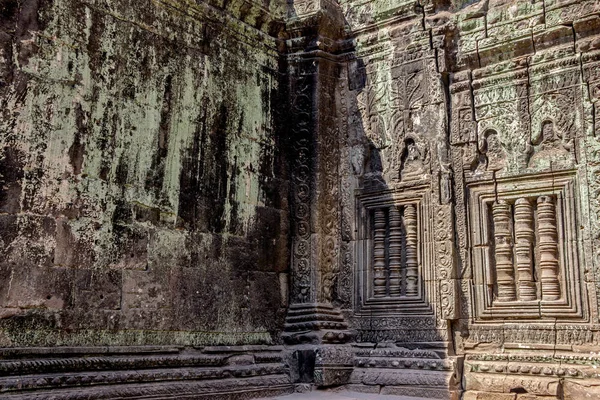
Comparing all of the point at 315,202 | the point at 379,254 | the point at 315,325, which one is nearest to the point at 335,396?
the point at 315,325

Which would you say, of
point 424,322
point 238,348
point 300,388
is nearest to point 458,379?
point 424,322

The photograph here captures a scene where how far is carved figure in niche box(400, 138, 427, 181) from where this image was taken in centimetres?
693

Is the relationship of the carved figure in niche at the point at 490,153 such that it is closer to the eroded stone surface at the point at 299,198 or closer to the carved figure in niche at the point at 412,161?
the eroded stone surface at the point at 299,198

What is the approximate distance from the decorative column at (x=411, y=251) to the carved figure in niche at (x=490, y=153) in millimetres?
820

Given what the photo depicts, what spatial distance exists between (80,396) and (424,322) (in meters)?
3.33

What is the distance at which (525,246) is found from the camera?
616 cm

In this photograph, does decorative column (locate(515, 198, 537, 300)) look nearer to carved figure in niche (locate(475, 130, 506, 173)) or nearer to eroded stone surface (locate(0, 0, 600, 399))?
eroded stone surface (locate(0, 0, 600, 399))

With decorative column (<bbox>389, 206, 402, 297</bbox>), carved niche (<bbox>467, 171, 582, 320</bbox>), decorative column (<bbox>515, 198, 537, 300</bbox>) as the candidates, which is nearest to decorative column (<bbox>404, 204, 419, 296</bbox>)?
decorative column (<bbox>389, 206, 402, 297</bbox>)

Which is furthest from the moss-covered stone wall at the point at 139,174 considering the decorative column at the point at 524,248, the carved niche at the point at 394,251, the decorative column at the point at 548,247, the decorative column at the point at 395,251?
the decorative column at the point at 548,247

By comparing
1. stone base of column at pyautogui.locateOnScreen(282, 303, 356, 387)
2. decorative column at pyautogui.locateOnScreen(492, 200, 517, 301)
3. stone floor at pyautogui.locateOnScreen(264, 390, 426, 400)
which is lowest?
stone floor at pyautogui.locateOnScreen(264, 390, 426, 400)

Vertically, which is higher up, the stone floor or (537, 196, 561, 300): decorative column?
(537, 196, 561, 300): decorative column

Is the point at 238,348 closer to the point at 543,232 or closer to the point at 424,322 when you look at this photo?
the point at 424,322

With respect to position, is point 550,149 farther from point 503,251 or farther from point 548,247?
point 503,251

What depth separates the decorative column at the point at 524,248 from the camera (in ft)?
20.0
